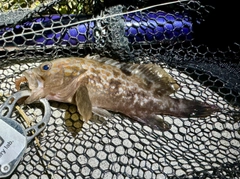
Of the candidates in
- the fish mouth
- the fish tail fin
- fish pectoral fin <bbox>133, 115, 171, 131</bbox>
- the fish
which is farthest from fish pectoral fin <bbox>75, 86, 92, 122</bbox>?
the fish tail fin

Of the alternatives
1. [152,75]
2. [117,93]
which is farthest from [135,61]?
[117,93]

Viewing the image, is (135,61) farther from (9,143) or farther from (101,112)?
(9,143)

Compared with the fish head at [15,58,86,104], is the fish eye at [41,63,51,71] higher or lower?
higher

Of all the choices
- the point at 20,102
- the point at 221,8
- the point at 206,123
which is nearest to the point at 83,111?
the point at 20,102

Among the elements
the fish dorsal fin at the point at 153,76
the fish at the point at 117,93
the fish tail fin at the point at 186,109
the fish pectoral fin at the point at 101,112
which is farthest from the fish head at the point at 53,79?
the fish tail fin at the point at 186,109

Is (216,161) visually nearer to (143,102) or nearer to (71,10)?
(143,102)

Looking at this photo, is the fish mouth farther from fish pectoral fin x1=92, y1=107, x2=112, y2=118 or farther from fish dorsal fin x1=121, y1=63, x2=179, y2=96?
fish dorsal fin x1=121, y1=63, x2=179, y2=96

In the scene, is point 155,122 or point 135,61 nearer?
point 155,122

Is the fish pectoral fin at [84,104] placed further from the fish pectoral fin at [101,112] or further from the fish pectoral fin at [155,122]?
the fish pectoral fin at [155,122]
